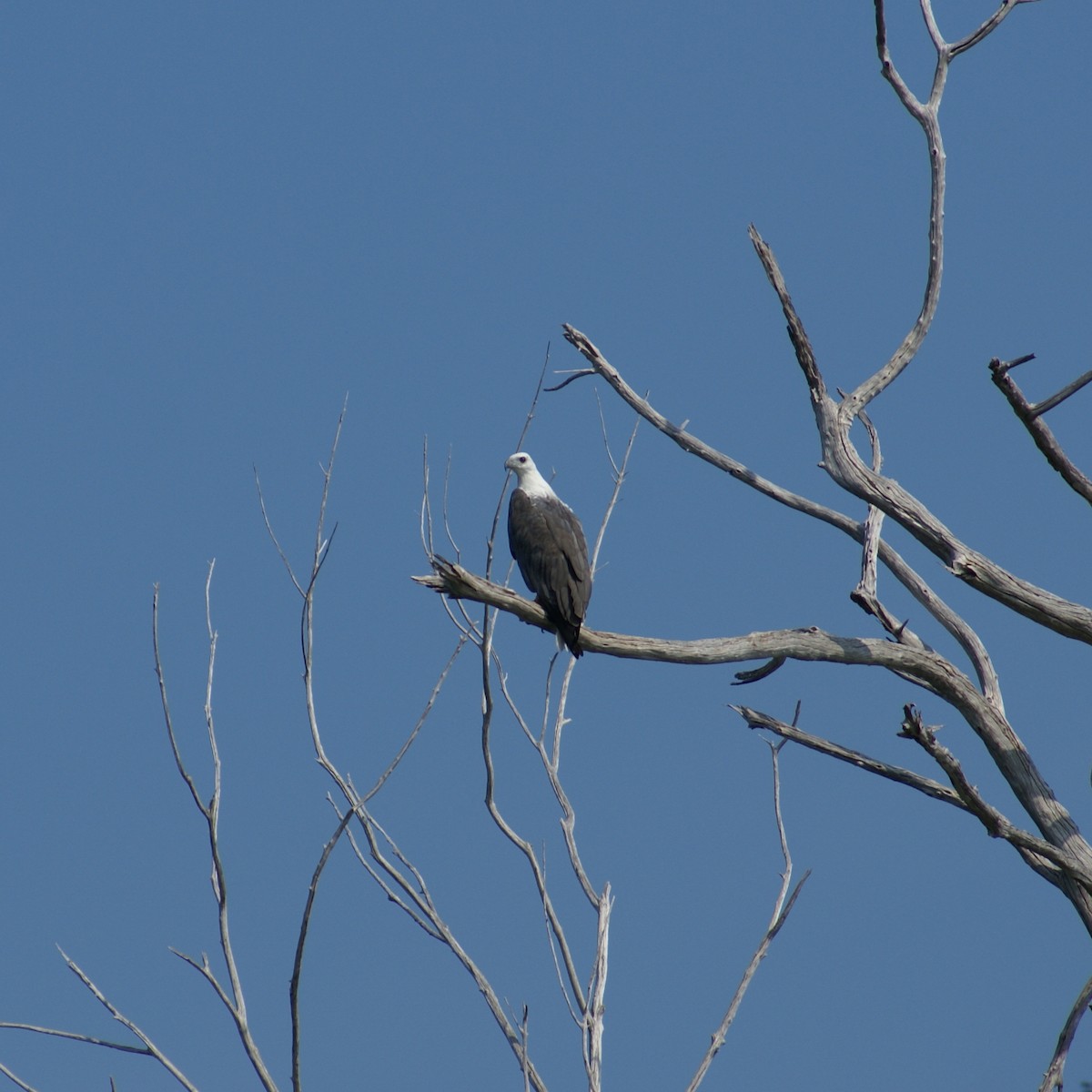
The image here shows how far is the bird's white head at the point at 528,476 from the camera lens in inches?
344

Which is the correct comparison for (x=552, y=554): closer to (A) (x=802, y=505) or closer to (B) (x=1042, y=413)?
(A) (x=802, y=505)

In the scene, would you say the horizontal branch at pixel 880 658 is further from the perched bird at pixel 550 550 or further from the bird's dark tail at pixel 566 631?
the perched bird at pixel 550 550

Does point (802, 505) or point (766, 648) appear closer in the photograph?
point (766, 648)

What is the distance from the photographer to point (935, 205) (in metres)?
6.34

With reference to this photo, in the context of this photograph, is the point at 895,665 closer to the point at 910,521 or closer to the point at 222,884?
the point at 910,521

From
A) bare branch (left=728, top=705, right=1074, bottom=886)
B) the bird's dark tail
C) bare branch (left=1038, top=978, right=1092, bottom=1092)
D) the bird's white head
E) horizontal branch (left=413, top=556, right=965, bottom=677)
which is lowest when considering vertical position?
bare branch (left=1038, top=978, right=1092, bottom=1092)

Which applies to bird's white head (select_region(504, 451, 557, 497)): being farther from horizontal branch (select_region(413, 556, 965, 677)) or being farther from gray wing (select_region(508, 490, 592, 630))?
horizontal branch (select_region(413, 556, 965, 677))

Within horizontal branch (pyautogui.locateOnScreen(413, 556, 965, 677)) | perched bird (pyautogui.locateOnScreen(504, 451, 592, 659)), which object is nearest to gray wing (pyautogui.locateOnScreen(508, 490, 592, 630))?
perched bird (pyautogui.locateOnScreen(504, 451, 592, 659))

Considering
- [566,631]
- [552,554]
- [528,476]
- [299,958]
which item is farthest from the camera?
[528,476]

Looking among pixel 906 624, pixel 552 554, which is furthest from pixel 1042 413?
pixel 552 554

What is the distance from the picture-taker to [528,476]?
358 inches

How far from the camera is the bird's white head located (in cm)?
875

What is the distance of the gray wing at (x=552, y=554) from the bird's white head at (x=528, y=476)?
4.9 inches

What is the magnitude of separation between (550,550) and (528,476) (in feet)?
4.57
